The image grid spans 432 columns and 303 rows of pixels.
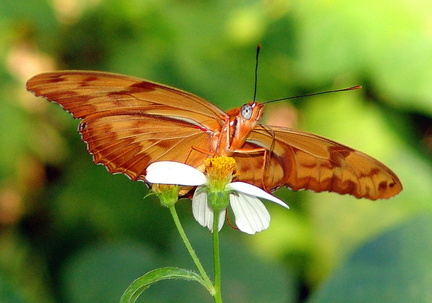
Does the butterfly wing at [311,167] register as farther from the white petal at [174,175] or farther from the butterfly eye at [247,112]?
the white petal at [174,175]

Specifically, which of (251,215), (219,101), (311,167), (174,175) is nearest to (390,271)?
(311,167)

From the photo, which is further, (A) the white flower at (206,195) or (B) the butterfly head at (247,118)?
(B) the butterfly head at (247,118)

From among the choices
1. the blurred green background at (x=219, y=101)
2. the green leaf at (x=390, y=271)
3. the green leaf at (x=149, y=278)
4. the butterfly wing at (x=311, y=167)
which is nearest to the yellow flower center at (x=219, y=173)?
the butterfly wing at (x=311, y=167)

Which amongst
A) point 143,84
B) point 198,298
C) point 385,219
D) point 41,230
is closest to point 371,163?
point 143,84

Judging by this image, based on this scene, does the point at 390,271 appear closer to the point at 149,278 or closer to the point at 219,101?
the point at 149,278

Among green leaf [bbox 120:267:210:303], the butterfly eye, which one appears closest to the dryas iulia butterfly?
the butterfly eye

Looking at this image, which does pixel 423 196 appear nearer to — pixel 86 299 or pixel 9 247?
pixel 86 299

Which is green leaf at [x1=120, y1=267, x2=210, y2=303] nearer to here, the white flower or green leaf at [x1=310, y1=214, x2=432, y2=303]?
the white flower
